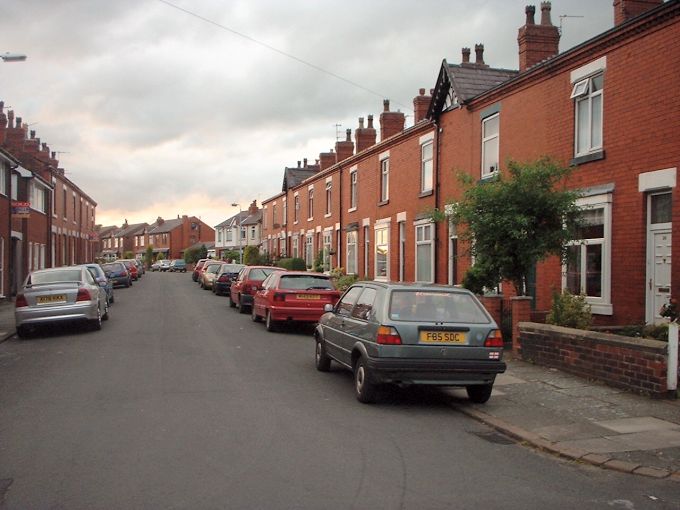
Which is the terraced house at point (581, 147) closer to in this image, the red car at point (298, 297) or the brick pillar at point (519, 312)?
the brick pillar at point (519, 312)

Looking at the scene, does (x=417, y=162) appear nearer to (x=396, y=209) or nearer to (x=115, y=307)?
(x=396, y=209)

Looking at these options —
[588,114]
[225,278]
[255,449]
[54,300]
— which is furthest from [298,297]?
[225,278]

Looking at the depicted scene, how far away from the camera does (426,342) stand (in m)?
7.99

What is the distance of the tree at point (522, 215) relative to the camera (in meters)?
11.9

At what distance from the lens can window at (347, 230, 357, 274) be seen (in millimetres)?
29516

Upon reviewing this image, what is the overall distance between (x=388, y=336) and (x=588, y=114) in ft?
28.9

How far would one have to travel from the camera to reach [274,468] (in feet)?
18.1

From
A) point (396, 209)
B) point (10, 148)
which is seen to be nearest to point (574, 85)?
point (396, 209)

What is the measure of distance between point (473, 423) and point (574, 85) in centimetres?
978

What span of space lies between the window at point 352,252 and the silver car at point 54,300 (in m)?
15.0

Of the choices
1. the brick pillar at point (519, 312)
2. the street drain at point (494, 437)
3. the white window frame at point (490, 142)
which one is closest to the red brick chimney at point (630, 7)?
the white window frame at point (490, 142)

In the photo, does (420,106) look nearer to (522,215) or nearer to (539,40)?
(539,40)

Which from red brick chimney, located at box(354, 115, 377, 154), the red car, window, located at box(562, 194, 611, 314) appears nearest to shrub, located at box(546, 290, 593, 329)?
window, located at box(562, 194, 611, 314)

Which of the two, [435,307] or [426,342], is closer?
[426,342]
